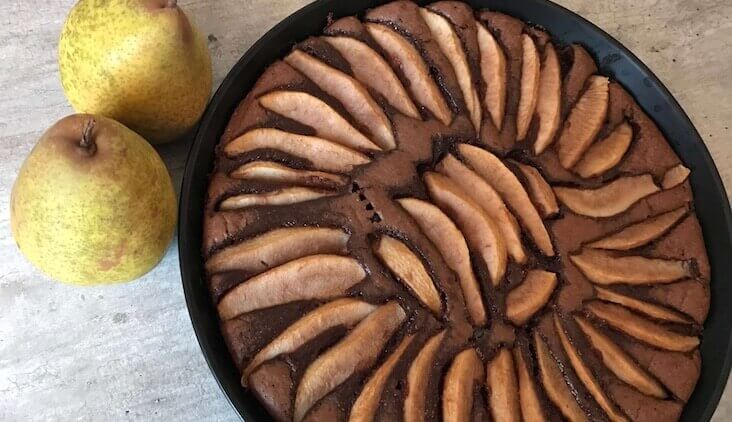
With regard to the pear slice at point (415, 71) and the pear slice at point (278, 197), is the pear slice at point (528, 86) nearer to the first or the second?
the pear slice at point (415, 71)

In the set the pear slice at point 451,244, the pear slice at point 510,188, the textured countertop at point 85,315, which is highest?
the pear slice at point 510,188

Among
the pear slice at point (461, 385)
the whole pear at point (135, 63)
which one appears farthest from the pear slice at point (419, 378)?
the whole pear at point (135, 63)

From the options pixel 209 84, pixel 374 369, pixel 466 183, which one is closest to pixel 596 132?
pixel 466 183

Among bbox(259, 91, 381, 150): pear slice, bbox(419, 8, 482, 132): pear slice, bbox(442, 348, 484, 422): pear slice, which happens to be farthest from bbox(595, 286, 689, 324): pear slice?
bbox(259, 91, 381, 150): pear slice

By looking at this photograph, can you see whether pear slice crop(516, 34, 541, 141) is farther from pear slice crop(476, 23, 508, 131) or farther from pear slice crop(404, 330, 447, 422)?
pear slice crop(404, 330, 447, 422)

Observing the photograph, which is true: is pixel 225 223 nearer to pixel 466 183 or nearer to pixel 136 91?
pixel 136 91
